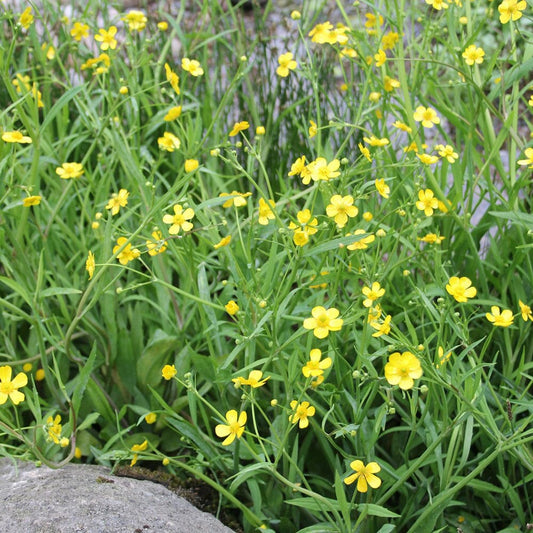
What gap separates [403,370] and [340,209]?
0.33 meters

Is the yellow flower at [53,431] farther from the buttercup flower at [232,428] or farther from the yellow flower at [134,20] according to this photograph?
the yellow flower at [134,20]

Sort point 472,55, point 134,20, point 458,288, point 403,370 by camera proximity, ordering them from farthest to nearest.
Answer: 1. point 134,20
2. point 472,55
3. point 458,288
4. point 403,370

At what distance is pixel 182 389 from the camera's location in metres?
1.63

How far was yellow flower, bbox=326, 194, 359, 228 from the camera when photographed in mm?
1235

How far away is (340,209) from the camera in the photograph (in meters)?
1.25

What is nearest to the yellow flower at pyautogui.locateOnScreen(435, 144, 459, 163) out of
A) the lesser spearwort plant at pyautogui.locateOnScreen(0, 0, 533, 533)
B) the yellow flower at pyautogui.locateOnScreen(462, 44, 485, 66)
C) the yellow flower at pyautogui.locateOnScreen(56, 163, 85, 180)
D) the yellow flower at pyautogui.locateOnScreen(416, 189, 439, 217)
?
the lesser spearwort plant at pyautogui.locateOnScreen(0, 0, 533, 533)

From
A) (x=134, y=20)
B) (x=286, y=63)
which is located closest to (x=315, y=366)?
(x=286, y=63)

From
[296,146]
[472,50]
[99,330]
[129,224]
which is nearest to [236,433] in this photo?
[99,330]

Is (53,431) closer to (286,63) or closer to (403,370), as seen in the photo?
(403,370)

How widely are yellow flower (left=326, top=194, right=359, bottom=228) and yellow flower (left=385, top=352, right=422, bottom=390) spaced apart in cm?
28

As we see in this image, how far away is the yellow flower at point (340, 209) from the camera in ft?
4.05

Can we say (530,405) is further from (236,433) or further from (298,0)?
(298,0)

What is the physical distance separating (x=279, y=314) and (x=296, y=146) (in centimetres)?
119

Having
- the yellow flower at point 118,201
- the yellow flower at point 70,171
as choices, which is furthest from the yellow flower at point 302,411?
the yellow flower at point 70,171
